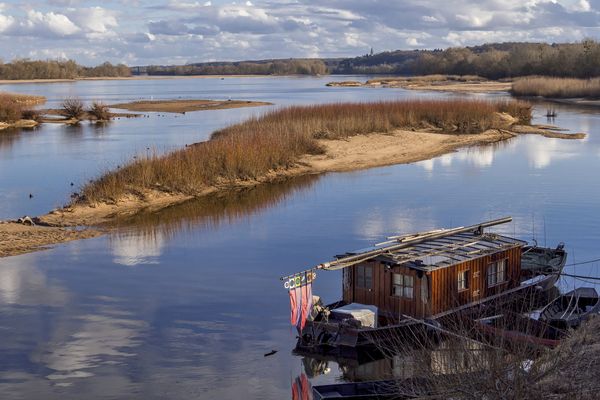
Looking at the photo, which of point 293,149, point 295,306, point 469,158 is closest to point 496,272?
point 295,306

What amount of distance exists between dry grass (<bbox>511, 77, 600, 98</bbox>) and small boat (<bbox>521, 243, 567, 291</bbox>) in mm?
67765

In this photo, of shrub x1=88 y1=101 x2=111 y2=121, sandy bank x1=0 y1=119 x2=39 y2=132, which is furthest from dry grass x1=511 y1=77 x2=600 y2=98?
sandy bank x1=0 y1=119 x2=39 y2=132

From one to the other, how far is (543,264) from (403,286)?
5051 mm

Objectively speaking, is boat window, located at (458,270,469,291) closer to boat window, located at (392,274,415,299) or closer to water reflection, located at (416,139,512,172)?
boat window, located at (392,274,415,299)

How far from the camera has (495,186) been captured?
1246 inches

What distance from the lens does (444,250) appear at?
15.6 metres

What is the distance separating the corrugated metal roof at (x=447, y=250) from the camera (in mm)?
14828

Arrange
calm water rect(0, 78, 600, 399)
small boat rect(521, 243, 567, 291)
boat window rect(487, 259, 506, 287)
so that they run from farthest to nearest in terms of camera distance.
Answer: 1. small boat rect(521, 243, 567, 291)
2. boat window rect(487, 259, 506, 287)
3. calm water rect(0, 78, 600, 399)

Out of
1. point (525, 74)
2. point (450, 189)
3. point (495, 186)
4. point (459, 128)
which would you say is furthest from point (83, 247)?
point (525, 74)

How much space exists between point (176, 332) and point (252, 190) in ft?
55.4

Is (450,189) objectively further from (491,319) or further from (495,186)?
(491,319)

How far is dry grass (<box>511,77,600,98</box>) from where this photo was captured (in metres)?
83.0

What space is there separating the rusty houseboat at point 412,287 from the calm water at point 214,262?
0.73 metres

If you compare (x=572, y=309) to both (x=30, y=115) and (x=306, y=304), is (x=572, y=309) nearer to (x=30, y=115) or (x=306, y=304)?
(x=306, y=304)
